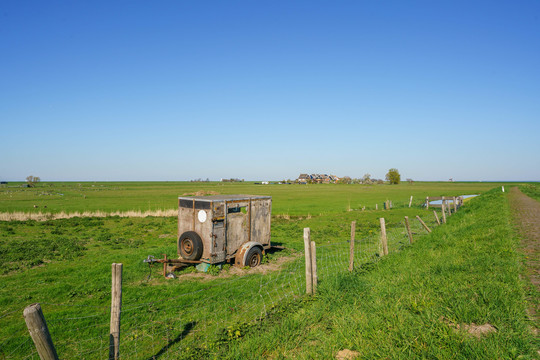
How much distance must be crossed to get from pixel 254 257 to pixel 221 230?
2.06 meters

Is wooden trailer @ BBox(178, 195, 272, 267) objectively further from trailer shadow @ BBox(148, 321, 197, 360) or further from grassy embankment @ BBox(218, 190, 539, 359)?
grassy embankment @ BBox(218, 190, 539, 359)

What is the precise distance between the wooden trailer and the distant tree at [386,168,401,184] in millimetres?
174151

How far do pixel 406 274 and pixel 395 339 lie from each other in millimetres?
3566

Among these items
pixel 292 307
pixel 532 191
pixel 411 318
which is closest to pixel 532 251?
pixel 411 318

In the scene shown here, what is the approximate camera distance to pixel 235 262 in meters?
12.4

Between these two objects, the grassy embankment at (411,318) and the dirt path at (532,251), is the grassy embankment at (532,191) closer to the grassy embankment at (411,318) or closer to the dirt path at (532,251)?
the dirt path at (532,251)

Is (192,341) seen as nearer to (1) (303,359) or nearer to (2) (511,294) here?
(1) (303,359)

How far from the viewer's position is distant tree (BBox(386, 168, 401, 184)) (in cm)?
17200

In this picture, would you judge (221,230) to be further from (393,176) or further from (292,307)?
(393,176)

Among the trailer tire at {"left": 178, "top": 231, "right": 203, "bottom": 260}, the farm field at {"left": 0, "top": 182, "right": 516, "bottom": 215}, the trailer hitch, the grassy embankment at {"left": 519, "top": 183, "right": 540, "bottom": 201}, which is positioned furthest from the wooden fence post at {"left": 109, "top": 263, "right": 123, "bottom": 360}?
the grassy embankment at {"left": 519, "top": 183, "right": 540, "bottom": 201}

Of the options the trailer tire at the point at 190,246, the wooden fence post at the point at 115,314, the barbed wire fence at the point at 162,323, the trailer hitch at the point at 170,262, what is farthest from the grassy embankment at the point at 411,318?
the trailer hitch at the point at 170,262

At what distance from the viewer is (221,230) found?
12.0 meters

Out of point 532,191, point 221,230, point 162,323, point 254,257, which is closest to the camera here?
point 162,323

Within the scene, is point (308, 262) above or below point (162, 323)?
above
